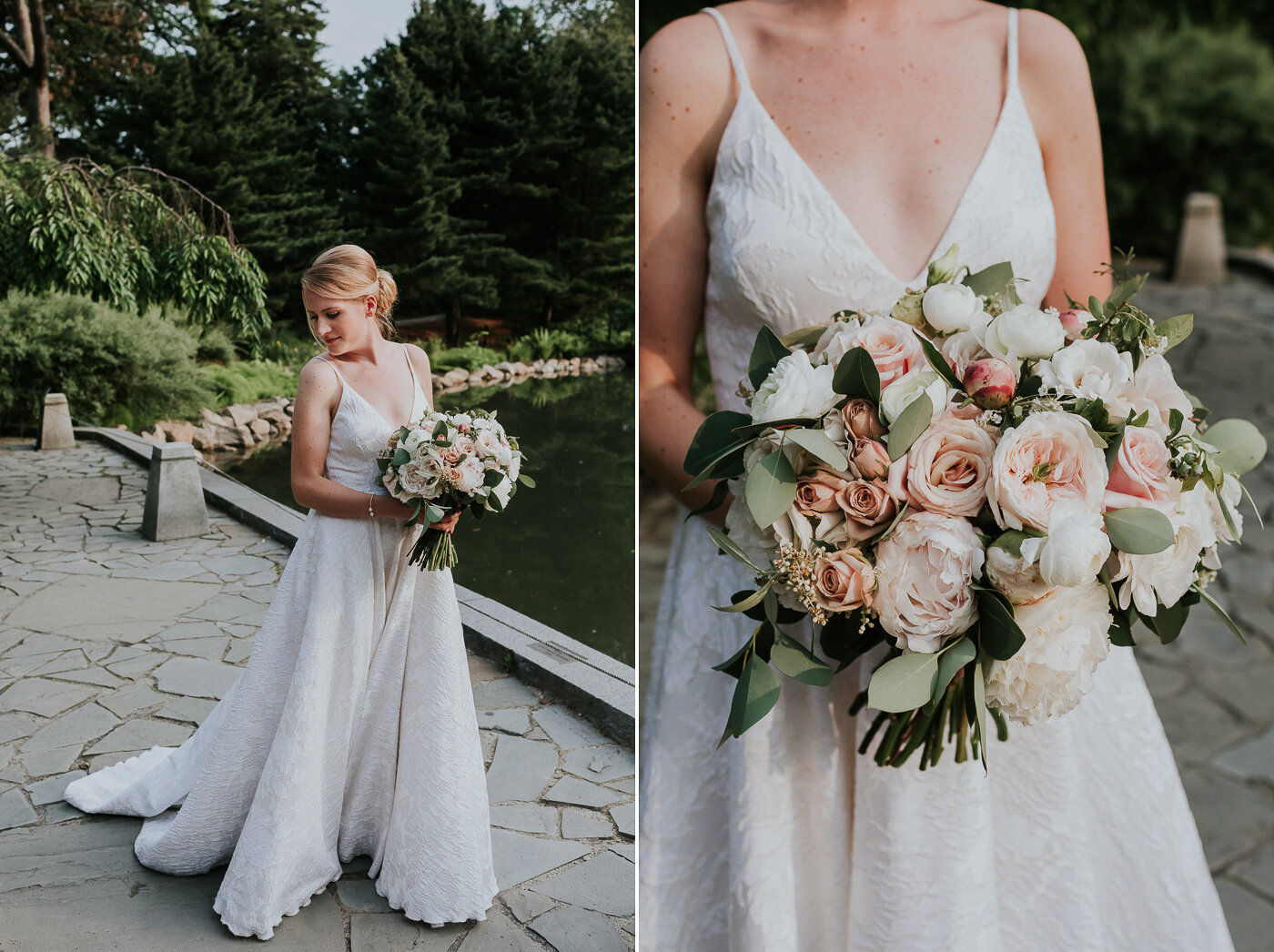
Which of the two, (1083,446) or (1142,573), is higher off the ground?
(1083,446)

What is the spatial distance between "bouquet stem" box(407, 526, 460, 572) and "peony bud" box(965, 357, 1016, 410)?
1.13 m

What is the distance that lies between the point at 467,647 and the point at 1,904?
1.11m

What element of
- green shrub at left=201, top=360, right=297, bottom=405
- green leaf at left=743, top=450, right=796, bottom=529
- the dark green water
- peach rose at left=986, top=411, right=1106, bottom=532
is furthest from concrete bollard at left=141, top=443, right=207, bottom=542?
peach rose at left=986, top=411, right=1106, bottom=532

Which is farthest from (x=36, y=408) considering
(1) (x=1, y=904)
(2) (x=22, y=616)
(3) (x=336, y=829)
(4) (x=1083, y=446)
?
(4) (x=1083, y=446)

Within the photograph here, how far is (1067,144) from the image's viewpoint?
4.45 feet

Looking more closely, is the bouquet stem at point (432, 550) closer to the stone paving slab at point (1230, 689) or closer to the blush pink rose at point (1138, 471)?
the stone paving slab at point (1230, 689)

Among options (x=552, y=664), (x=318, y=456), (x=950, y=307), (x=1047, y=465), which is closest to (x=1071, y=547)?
(x=1047, y=465)

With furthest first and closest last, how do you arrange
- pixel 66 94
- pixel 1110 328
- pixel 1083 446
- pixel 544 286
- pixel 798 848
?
pixel 544 286
pixel 66 94
pixel 798 848
pixel 1110 328
pixel 1083 446

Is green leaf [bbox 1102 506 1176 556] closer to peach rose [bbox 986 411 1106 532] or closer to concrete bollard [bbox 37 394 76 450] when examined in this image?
peach rose [bbox 986 411 1106 532]

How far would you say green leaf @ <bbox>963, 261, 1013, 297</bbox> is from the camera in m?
1.13

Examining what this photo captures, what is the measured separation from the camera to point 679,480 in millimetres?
1353

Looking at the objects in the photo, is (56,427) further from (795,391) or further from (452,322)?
(795,391)

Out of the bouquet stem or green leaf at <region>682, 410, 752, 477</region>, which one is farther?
the bouquet stem

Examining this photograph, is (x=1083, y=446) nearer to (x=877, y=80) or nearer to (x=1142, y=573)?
(x=1142, y=573)
